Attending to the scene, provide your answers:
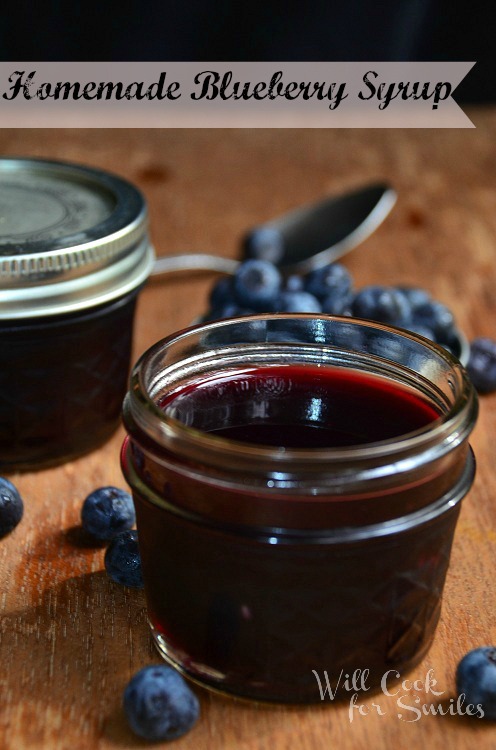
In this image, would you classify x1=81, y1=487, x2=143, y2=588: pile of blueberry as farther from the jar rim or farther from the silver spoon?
the silver spoon

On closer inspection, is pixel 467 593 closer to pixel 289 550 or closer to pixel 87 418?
pixel 289 550

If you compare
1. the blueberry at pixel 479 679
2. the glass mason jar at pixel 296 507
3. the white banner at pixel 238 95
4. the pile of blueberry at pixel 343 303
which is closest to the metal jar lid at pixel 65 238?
the pile of blueberry at pixel 343 303

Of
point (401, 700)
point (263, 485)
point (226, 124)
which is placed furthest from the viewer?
point (226, 124)
